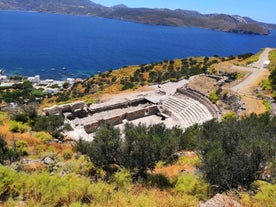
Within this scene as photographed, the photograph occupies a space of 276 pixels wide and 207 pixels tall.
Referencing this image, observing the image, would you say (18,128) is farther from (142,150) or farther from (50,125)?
(142,150)

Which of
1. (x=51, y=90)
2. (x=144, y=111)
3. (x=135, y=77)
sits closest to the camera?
(x=144, y=111)

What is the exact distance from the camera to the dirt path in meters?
25.4

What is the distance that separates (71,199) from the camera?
7.30 meters

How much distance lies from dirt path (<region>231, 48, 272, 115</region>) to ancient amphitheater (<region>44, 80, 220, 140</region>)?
282 centimetres

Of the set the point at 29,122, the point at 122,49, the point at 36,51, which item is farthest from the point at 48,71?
the point at 29,122

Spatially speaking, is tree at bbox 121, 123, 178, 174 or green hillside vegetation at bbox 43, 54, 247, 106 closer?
tree at bbox 121, 123, 178, 174

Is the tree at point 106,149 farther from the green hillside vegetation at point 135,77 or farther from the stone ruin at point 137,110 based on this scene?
the green hillside vegetation at point 135,77

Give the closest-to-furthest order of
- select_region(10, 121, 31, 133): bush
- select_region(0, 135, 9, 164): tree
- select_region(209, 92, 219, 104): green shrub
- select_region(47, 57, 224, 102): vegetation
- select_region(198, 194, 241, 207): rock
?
select_region(198, 194, 241, 207): rock → select_region(0, 135, 9, 164): tree → select_region(10, 121, 31, 133): bush → select_region(209, 92, 219, 104): green shrub → select_region(47, 57, 224, 102): vegetation

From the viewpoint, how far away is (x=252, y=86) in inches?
1246

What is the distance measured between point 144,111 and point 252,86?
1108 centimetres

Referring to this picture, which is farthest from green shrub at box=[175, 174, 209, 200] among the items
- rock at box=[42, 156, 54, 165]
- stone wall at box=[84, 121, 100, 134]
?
stone wall at box=[84, 121, 100, 134]

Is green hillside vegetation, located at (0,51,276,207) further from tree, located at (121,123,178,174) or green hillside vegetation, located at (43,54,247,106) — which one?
green hillside vegetation, located at (43,54,247,106)

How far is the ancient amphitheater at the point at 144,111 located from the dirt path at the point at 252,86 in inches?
111

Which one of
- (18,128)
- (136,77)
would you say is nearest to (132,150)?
(18,128)
